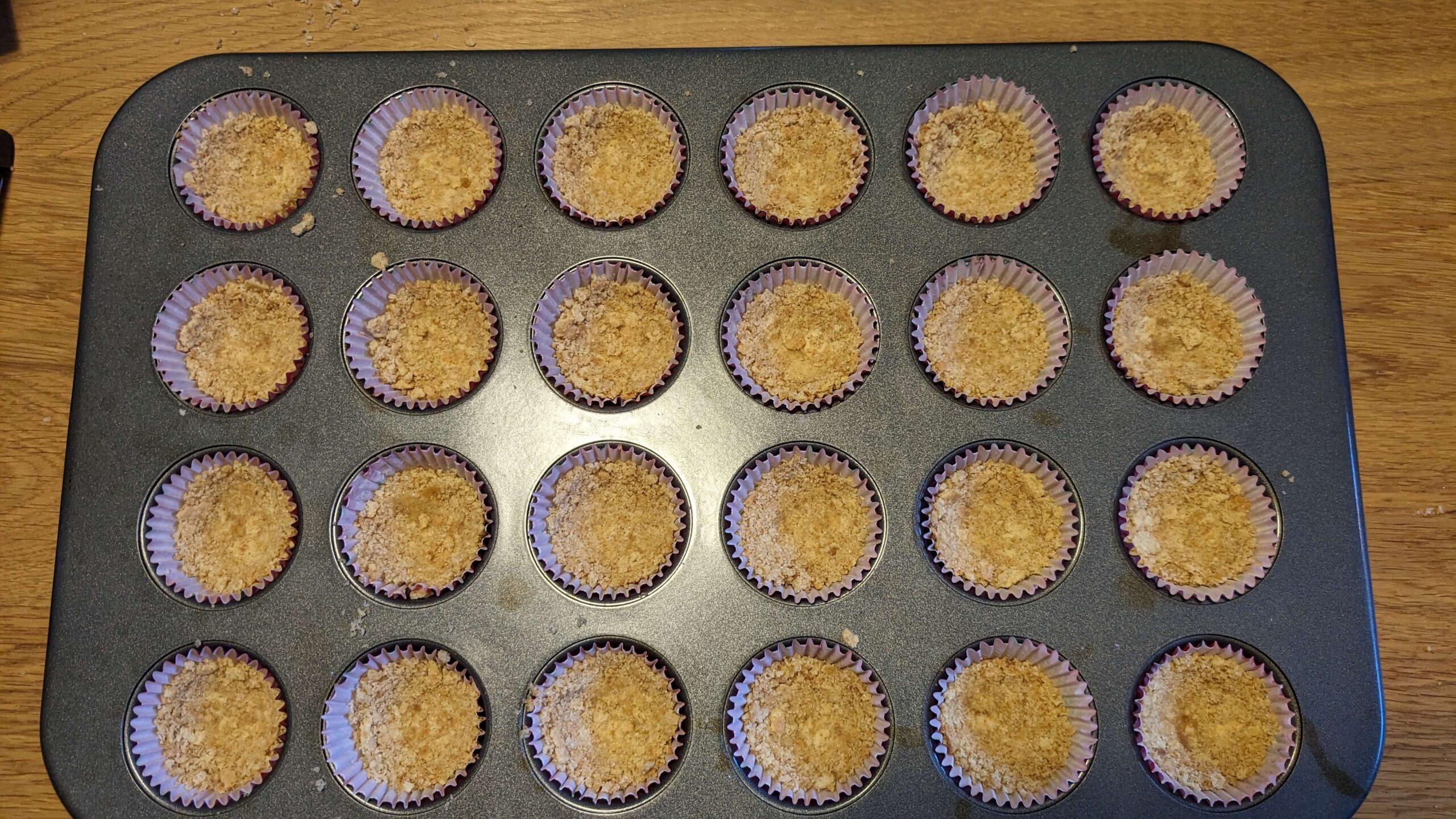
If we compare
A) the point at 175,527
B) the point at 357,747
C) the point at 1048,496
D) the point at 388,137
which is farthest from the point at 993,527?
the point at 175,527

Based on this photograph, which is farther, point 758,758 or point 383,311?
point 383,311

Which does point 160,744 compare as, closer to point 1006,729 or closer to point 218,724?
point 218,724

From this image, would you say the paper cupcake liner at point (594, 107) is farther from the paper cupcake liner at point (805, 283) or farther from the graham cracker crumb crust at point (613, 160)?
the paper cupcake liner at point (805, 283)

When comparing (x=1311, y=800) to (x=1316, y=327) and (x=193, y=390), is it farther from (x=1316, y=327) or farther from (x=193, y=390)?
(x=193, y=390)

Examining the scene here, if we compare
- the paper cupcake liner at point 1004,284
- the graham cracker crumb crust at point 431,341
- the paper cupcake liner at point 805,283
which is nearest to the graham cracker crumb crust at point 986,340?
the paper cupcake liner at point 1004,284

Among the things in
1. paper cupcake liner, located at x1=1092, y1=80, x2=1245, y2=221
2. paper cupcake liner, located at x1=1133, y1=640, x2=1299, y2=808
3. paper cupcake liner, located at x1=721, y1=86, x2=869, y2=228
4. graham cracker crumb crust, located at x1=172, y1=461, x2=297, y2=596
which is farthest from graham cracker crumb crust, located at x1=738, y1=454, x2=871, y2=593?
graham cracker crumb crust, located at x1=172, y1=461, x2=297, y2=596

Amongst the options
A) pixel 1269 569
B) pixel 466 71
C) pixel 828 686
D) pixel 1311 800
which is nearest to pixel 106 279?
pixel 466 71

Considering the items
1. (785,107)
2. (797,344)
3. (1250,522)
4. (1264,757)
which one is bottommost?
(1264,757)
